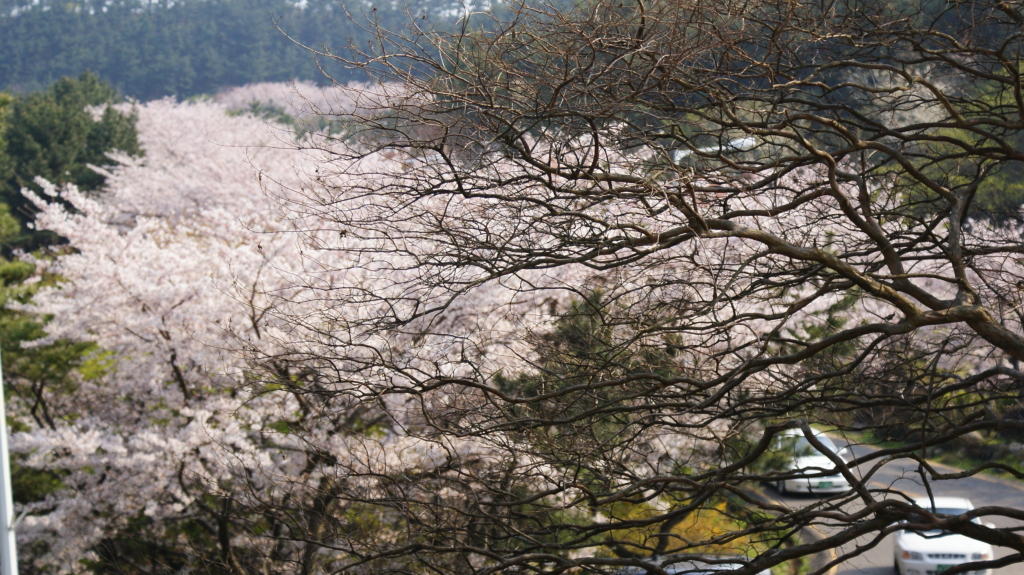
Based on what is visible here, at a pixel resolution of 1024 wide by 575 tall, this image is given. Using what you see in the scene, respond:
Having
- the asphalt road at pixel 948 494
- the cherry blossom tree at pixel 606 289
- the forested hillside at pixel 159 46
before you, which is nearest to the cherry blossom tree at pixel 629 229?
the cherry blossom tree at pixel 606 289

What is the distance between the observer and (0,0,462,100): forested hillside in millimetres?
51969

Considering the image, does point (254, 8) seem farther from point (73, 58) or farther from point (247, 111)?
point (247, 111)

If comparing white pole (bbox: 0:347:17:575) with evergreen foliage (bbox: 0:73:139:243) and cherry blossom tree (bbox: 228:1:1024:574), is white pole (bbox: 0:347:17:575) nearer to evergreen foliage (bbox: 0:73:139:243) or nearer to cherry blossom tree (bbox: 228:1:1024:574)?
cherry blossom tree (bbox: 228:1:1024:574)

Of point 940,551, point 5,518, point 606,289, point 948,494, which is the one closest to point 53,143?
point 5,518

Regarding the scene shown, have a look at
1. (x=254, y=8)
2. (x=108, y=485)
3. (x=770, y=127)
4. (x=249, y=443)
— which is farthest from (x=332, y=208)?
(x=254, y=8)

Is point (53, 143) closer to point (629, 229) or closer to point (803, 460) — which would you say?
point (803, 460)

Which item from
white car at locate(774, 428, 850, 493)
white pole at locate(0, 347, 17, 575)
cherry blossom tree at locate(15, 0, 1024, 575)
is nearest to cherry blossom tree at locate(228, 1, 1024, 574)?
cherry blossom tree at locate(15, 0, 1024, 575)

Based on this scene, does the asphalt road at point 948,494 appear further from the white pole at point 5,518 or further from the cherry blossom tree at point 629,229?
the white pole at point 5,518

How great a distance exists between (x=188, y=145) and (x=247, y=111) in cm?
992

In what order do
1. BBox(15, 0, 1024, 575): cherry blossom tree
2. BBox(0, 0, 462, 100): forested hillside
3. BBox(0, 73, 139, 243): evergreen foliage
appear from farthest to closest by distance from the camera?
BBox(0, 0, 462, 100): forested hillside → BBox(0, 73, 139, 243): evergreen foliage → BBox(15, 0, 1024, 575): cherry blossom tree

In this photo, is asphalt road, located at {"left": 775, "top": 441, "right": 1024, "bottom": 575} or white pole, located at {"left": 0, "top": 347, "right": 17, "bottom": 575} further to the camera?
asphalt road, located at {"left": 775, "top": 441, "right": 1024, "bottom": 575}

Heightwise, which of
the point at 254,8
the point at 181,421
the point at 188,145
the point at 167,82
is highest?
the point at 254,8

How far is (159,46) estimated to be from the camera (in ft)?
176

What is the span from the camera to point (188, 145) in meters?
31.8
